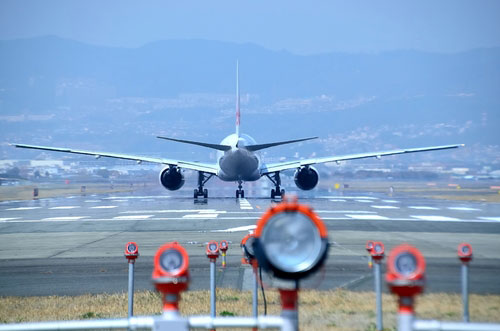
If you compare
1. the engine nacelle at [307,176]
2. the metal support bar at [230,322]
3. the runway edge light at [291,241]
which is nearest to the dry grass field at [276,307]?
the metal support bar at [230,322]

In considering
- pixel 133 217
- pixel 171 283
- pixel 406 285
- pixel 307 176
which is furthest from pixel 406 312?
pixel 307 176

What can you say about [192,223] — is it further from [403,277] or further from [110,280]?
[403,277]

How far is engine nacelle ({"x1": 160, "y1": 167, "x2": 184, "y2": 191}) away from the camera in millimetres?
45594

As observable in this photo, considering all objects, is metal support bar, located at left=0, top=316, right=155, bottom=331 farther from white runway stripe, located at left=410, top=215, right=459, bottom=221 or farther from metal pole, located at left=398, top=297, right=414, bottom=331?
white runway stripe, located at left=410, top=215, right=459, bottom=221

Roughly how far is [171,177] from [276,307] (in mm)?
35255

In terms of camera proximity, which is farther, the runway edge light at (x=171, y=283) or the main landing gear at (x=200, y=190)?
the main landing gear at (x=200, y=190)

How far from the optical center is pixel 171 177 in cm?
4569

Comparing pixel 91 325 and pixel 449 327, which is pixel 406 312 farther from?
pixel 91 325

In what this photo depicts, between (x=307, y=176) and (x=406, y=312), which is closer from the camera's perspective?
(x=406, y=312)

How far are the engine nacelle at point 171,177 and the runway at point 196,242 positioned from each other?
832 cm

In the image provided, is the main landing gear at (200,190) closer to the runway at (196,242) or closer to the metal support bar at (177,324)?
the runway at (196,242)

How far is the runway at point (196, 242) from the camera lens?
541 inches

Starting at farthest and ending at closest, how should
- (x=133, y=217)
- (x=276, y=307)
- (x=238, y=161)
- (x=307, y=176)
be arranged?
1. (x=307, y=176)
2. (x=238, y=161)
3. (x=133, y=217)
4. (x=276, y=307)

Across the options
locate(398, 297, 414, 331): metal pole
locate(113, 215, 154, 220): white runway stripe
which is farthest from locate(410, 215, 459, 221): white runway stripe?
locate(398, 297, 414, 331): metal pole
